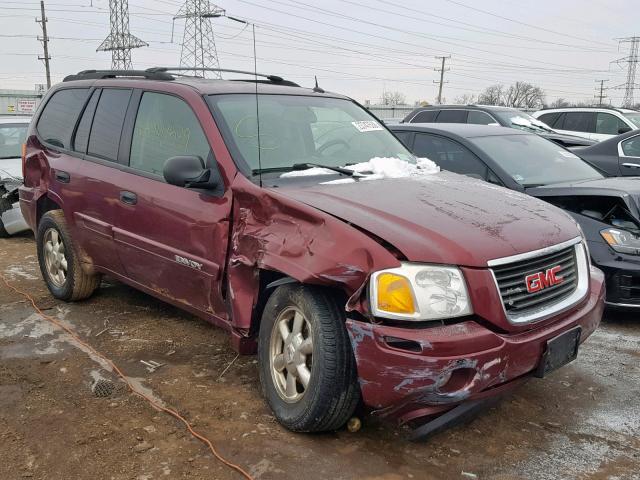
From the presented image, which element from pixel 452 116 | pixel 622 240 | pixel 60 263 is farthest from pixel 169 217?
pixel 452 116

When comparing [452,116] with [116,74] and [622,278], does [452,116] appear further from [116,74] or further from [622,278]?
[116,74]

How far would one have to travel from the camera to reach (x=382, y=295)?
2604mm

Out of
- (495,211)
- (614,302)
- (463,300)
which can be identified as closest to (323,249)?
(463,300)

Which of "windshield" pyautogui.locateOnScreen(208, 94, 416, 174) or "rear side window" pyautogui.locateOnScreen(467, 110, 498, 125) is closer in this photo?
"windshield" pyautogui.locateOnScreen(208, 94, 416, 174)

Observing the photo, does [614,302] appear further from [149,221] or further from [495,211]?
[149,221]

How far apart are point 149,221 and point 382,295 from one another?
1.91m

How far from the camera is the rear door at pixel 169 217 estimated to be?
11.5ft

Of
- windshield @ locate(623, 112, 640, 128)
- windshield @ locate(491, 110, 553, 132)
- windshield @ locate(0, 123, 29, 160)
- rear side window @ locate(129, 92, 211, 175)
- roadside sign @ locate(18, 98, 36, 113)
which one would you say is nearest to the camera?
rear side window @ locate(129, 92, 211, 175)

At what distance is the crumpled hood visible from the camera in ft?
8.77

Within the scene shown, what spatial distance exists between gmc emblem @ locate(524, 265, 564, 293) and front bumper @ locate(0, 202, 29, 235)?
6998mm

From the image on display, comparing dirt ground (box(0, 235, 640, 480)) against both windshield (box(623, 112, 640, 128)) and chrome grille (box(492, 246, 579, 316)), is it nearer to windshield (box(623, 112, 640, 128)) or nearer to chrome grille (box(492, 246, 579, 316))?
chrome grille (box(492, 246, 579, 316))

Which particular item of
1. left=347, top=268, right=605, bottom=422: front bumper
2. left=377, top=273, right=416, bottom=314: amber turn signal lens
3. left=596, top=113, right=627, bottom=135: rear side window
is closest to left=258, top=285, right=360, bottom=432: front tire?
left=347, top=268, right=605, bottom=422: front bumper

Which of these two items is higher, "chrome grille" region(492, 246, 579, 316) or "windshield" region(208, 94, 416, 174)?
"windshield" region(208, 94, 416, 174)

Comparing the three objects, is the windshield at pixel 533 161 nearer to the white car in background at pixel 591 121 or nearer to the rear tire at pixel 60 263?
the rear tire at pixel 60 263
